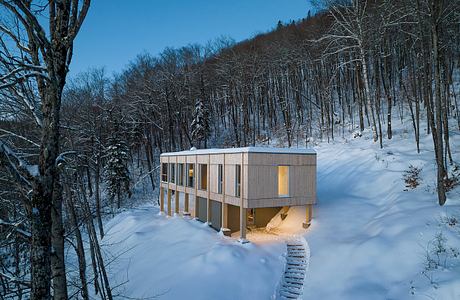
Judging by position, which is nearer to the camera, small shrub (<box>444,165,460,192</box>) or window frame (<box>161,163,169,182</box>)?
small shrub (<box>444,165,460,192</box>)

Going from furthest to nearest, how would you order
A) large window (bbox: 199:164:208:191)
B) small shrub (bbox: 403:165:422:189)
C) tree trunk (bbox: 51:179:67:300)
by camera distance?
large window (bbox: 199:164:208:191), small shrub (bbox: 403:165:422:189), tree trunk (bbox: 51:179:67:300)

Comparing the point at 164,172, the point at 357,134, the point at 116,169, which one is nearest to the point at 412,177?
the point at 357,134

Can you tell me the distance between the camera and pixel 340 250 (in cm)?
1191

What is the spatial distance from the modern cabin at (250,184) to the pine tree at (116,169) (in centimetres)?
1186

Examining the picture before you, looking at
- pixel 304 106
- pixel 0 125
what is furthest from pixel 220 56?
pixel 0 125

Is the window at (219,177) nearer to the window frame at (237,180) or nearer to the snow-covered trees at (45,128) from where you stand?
the window frame at (237,180)

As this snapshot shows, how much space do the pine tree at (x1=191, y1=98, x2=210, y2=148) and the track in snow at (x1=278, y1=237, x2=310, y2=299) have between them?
1912 cm

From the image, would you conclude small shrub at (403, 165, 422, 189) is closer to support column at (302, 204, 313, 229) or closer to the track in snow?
support column at (302, 204, 313, 229)

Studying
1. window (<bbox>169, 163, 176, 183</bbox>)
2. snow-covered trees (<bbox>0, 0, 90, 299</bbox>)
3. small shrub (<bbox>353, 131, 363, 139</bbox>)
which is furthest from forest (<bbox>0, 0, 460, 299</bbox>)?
snow-covered trees (<bbox>0, 0, 90, 299</bbox>)

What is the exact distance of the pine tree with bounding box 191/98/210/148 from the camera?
3130 centimetres

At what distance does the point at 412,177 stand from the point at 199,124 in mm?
20212

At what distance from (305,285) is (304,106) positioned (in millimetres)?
26065

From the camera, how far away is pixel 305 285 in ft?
35.6

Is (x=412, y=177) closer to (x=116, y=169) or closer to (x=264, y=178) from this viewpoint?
(x=264, y=178)
